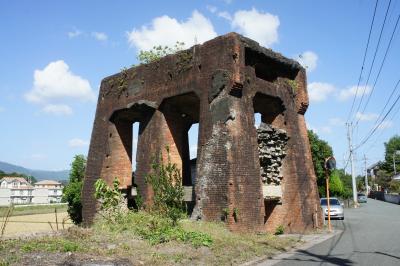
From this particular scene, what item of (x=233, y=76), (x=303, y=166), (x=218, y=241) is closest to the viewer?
(x=218, y=241)

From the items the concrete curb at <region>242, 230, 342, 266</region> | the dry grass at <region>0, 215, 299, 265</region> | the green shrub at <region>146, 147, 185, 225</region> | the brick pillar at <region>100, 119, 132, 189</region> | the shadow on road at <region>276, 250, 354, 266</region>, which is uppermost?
the brick pillar at <region>100, 119, 132, 189</region>

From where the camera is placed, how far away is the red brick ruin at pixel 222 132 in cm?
1374

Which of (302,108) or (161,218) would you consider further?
(302,108)

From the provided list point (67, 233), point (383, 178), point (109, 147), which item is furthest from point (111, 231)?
point (383, 178)

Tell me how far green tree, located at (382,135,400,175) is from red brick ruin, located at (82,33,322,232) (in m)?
80.4

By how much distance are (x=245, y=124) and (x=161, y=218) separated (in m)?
4.58

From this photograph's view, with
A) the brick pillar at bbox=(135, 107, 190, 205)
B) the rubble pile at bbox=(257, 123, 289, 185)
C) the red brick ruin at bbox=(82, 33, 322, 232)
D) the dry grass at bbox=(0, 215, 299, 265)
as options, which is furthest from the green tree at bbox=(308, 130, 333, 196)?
the dry grass at bbox=(0, 215, 299, 265)

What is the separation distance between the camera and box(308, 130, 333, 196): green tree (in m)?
34.9

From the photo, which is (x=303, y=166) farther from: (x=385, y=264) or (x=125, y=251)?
(x=125, y=251)

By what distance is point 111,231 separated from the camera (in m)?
12.4

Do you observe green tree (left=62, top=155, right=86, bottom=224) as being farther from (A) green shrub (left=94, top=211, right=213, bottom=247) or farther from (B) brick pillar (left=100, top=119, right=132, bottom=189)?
(A) green shrub (left=94, top=211, right=213, bottom=247)

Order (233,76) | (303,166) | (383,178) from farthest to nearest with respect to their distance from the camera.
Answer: (383,178) < (303,166) < (233,76)

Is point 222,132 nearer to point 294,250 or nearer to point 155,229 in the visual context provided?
point 155,229

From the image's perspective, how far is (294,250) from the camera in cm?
1142
